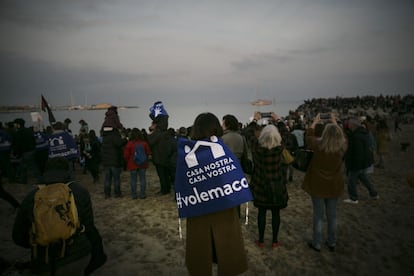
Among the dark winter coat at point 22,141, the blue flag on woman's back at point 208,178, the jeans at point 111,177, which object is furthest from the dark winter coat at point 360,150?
the dark winter coat at point 22,141

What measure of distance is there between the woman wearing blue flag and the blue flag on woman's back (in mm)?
125

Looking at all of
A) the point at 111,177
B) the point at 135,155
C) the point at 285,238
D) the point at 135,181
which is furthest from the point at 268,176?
the point at 111,177

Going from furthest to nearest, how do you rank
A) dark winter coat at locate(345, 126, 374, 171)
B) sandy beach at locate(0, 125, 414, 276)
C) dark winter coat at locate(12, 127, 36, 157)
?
dark winter coat at locate(12, 127, 36, 157) < dark winter coat at locate(345, 126, 374, 171) < sandy beach at locate(0, 125, 414, 276)

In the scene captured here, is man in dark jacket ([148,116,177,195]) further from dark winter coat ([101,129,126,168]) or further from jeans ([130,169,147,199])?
dark winter coat ([101,129,126,168])

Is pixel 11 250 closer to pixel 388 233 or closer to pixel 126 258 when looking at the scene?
pixel 126 258

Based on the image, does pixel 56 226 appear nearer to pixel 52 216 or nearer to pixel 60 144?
pixel 52 216

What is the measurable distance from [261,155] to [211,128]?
4.88 ft

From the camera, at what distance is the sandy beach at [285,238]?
3.56 metres

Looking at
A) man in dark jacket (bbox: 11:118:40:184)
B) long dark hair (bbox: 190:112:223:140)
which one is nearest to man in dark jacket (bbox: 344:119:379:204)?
long dark hair (bbox: 190:112:223:140)

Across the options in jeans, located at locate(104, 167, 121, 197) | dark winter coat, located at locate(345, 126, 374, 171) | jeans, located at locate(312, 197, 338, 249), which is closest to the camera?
jeans, located at locate(312, 197, 338, 249)

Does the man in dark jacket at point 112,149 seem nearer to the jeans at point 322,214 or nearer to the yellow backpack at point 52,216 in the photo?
the yellow backpack at point 52,216

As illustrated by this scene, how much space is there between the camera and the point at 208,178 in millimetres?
2279

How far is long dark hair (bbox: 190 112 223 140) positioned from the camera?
2.33 meters

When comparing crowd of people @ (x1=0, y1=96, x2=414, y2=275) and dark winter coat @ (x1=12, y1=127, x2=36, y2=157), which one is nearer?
crowd of people @ (x1=0, y1=96, x2=414, y2=275)
